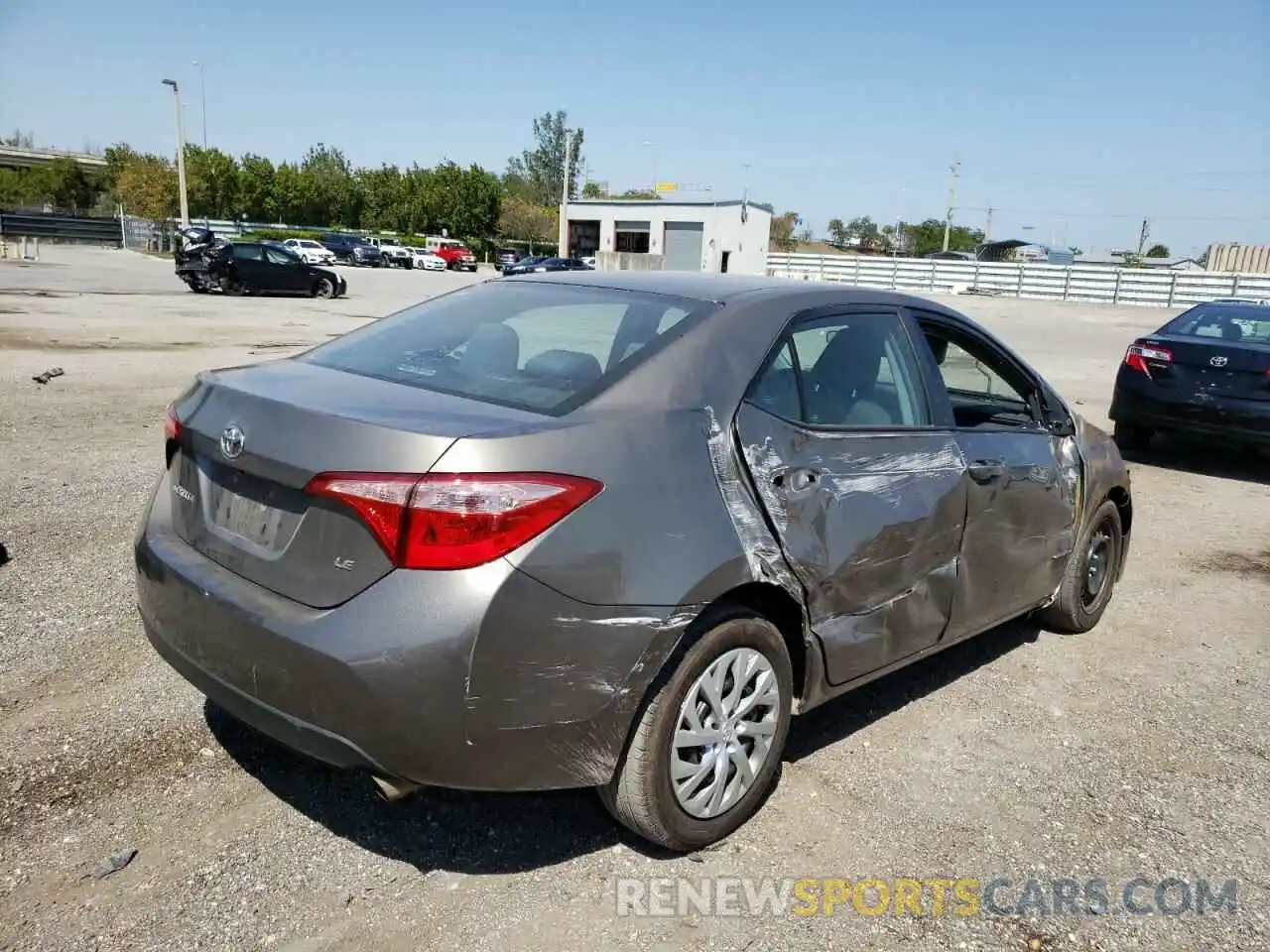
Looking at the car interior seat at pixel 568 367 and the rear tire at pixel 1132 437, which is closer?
the car interior seat at pixel 568 367

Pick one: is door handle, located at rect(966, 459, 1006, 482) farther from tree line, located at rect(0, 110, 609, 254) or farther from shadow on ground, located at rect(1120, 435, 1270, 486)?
tree line, located at rect(0, 110, 609, 254)

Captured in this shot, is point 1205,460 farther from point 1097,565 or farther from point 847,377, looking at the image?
point 847,377

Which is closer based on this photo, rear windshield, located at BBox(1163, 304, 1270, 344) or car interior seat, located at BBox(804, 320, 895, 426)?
car interior seat, located at BBox(804, 320, 895, 426)

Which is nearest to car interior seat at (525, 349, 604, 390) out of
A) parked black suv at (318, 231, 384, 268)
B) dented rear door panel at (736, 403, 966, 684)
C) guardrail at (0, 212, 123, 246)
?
dented rear door panel at (736, 403, 966, 684)

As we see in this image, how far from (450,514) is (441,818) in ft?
4.02

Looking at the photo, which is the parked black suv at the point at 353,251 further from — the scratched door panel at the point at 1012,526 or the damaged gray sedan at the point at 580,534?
the scratched door panel at the point at 1012,526

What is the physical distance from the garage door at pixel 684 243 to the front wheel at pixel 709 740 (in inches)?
2647

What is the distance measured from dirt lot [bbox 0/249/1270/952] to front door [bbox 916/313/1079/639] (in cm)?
49

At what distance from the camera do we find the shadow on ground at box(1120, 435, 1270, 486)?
9.30 metres

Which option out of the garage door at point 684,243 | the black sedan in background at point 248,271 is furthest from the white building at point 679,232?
the black sedan in background at point 248,271

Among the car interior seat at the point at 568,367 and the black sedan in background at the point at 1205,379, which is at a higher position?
the car interior seat at the point at 568,367

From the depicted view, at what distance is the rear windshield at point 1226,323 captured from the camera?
905 cm

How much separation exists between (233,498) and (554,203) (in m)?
123

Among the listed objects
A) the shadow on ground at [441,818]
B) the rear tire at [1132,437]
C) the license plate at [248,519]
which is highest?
the license plate at [248,519]
